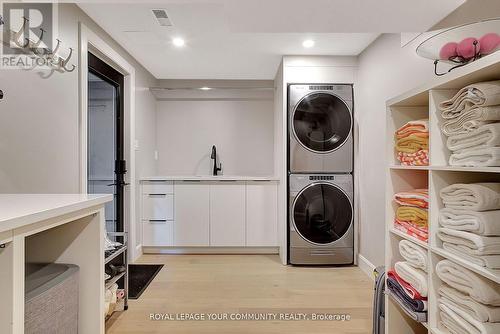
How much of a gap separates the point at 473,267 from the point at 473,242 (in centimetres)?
8

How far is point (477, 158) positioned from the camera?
40.1 inches

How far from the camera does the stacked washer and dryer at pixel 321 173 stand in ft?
10.2

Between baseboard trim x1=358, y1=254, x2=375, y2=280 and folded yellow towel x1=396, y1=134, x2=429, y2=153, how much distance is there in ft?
5.35

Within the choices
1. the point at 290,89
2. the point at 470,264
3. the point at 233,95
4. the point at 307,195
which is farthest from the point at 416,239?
the point at 233,95

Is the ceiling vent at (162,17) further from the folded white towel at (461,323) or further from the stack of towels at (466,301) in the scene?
the folded white towel at (461,323)

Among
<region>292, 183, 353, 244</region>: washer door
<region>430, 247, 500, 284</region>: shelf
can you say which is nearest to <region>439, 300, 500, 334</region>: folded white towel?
<region>430, 247, 500, 284</region>: shelf

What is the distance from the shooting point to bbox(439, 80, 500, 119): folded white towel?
3.17 ft

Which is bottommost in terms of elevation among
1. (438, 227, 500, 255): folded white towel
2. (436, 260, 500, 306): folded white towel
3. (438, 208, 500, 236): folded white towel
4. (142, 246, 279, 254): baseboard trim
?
(142, 246, 279, 254): baseboard trim

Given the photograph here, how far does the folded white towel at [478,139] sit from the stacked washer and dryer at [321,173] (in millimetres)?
1966

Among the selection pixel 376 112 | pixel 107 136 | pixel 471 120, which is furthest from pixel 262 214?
pixel 471 120

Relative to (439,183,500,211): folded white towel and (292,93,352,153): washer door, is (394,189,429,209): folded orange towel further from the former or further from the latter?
(292,93,352,153): washer door

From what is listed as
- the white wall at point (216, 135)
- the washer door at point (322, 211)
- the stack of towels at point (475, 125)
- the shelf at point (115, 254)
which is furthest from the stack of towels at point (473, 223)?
the white wall at point (216, 135)

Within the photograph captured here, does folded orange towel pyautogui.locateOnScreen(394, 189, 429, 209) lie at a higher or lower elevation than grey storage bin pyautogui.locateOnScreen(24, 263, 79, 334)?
higher

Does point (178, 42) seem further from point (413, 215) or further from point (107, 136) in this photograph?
point (413, 215)
